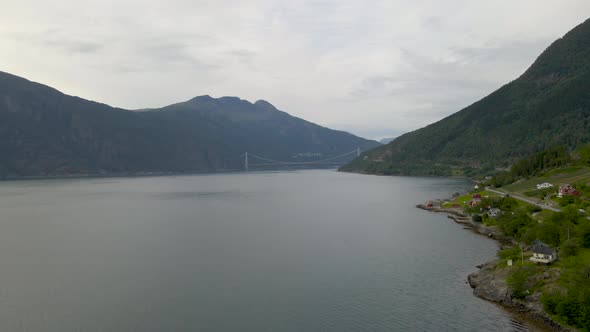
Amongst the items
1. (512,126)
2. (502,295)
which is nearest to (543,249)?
(502,295)

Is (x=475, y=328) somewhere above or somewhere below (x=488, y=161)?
below

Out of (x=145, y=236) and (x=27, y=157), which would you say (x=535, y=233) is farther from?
(x=27, y=157)

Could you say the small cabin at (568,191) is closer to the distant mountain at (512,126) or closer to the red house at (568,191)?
the red house at (568,191)

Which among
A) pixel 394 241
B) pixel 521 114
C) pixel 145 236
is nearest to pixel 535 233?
pixel 394 241

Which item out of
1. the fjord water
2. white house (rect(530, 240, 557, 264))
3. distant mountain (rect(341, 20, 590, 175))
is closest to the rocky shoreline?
the fjord water

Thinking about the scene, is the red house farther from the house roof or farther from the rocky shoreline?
the house roof

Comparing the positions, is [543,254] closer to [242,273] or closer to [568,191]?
[242,273]

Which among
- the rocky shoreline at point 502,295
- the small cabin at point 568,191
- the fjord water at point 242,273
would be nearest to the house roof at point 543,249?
the rocky shoreline at point 502,295
